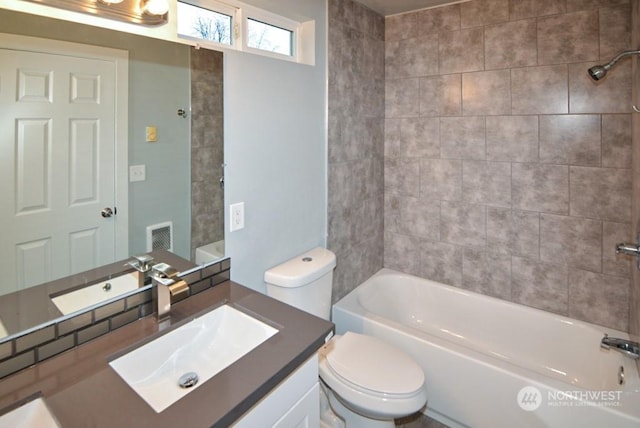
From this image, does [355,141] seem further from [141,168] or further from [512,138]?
[141,168]

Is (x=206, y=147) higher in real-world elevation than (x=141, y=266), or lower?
higher

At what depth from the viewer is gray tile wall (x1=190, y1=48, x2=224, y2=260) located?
4.97 ft

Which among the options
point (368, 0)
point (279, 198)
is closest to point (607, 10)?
point (368, 0)

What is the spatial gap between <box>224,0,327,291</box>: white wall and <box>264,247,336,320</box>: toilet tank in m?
0.07

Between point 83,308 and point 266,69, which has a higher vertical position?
point 266,69

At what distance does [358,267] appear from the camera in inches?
105

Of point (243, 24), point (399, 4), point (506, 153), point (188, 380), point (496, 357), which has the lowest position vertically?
point (496, 357)

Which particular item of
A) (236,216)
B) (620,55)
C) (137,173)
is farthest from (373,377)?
(620,55)

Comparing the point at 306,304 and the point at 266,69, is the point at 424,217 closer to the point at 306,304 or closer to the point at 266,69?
the point at 306,304

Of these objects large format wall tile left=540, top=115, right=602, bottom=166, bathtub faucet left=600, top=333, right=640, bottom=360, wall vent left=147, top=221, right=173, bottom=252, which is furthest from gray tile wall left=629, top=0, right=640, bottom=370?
wall vent left=147, top=221, right=173, bottom=252

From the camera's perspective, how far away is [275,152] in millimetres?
1881

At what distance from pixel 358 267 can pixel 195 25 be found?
186 centimetres

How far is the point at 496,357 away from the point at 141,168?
7.51 ft

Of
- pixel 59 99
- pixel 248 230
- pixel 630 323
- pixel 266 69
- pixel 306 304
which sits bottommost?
pixel 630 323
